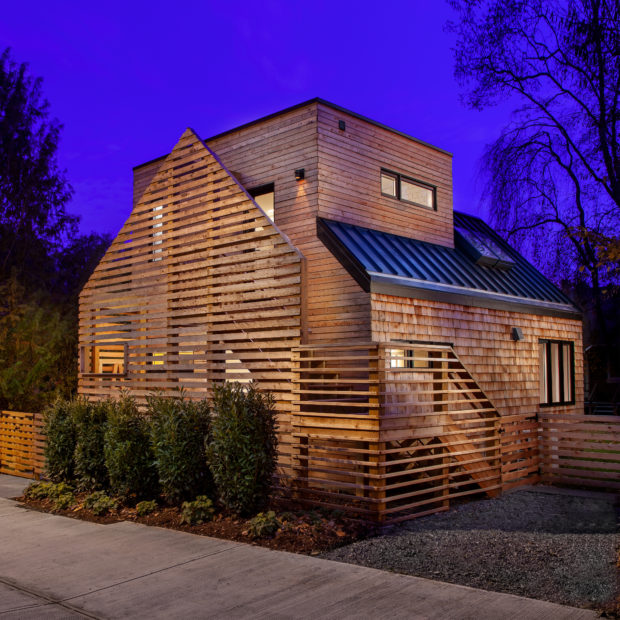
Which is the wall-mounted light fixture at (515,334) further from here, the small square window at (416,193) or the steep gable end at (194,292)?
the steep gable end at (194,292)

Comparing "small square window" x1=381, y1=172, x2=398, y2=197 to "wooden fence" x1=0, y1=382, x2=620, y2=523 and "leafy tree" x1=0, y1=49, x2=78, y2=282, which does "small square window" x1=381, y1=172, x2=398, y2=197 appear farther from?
"leafy tree" x1=0, y1=49, x2=78, y2=282

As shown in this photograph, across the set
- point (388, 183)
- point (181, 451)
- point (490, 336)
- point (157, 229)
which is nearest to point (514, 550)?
point (181, 451)

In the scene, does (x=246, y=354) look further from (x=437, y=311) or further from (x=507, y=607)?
(x=507, y=607)

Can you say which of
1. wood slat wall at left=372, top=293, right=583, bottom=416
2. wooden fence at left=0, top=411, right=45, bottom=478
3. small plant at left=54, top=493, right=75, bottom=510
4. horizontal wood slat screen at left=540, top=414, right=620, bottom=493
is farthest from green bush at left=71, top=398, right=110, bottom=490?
horizontal wood slat screen at left=540, top=414, right=620, bottom=493

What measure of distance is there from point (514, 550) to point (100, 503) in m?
5.01

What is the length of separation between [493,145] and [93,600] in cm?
1954

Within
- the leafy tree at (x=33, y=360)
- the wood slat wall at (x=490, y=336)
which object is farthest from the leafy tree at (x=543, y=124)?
the leafy tree at (x=33, y=360)

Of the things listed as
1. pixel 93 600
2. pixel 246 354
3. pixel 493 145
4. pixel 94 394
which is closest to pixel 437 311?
pixel 246 354

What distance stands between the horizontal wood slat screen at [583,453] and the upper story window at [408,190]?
18.5ft

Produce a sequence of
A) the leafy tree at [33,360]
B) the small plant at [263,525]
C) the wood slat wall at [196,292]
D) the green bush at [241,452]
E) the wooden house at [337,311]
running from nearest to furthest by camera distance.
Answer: the small plant at [263,525] < the green bush at [241,452] < the wooden house at [337,311] < the wood slat wall at [196,292] < the leafy tree at [33,360]

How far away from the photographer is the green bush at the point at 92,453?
29.2 ft

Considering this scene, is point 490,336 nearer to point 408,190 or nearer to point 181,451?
point 408,190

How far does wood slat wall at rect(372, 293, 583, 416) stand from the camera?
427 inches

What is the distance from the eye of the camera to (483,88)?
21219mm
